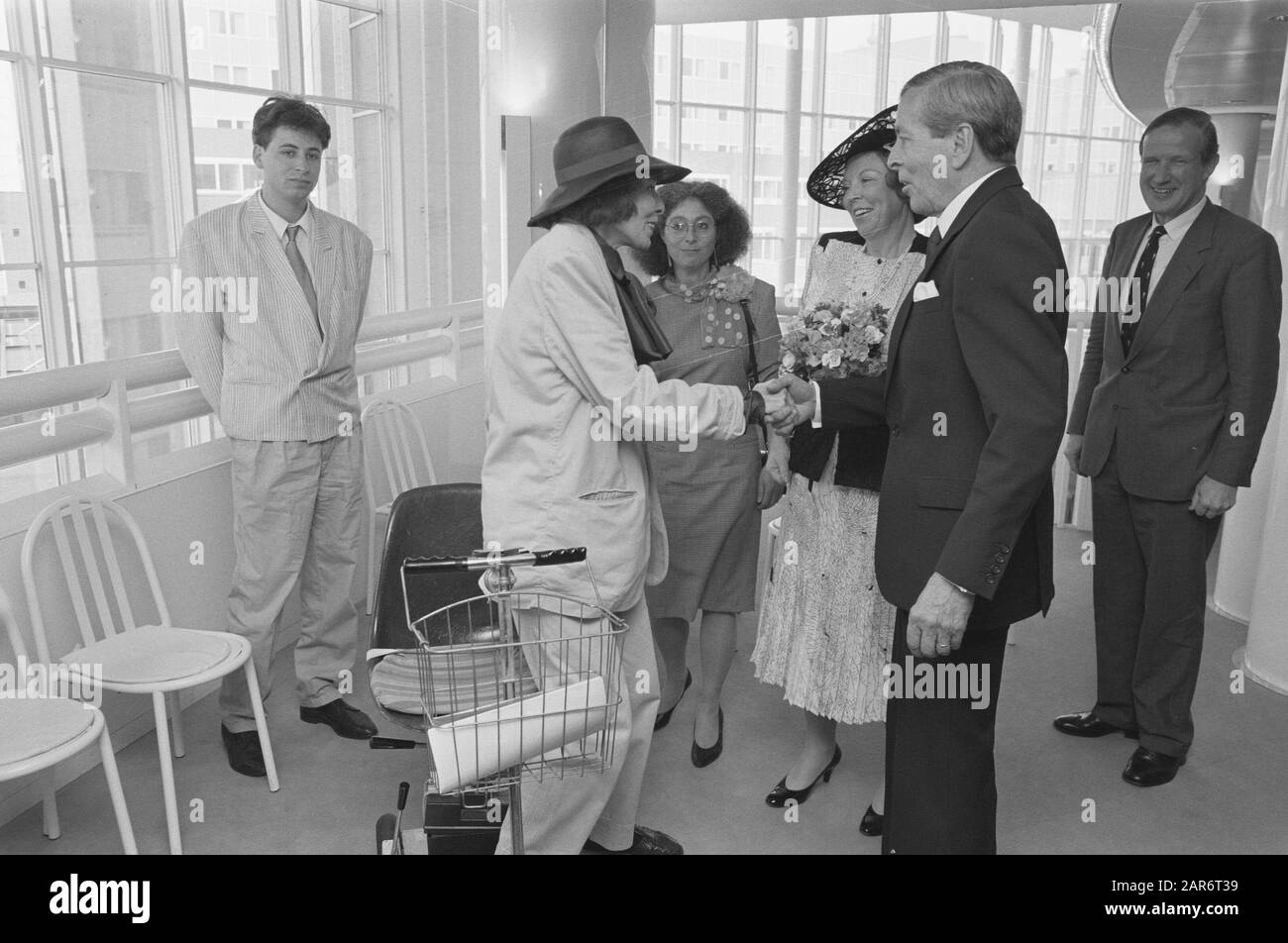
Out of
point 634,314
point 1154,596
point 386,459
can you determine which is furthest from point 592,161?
point 386,459

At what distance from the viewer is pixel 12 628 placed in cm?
251

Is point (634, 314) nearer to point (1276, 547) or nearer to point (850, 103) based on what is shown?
point (850, 103)

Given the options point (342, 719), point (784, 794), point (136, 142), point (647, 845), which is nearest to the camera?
point (647, 845)

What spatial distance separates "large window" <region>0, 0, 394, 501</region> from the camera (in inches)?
157

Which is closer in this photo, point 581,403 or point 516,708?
point 516,708

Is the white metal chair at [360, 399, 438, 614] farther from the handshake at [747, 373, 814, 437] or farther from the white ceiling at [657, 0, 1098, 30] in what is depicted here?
the handshake at [747, 373, 814, 437]

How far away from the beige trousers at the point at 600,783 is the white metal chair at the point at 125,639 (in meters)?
0.91

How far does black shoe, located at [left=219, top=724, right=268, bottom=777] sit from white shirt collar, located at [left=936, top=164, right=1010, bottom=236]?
2.41 m

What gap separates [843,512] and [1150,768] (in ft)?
4.30

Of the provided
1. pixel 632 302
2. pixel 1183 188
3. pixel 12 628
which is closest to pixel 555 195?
pixel 632 302

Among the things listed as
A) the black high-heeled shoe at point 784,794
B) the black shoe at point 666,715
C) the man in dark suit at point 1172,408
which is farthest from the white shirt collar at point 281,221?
the man in dark suit at point 1172,408

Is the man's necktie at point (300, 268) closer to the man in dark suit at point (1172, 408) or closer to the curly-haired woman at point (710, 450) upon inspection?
the curly-haired woman at point (710, 450)

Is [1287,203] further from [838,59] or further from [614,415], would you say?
[614,415]

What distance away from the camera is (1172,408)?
3107 millimetres
